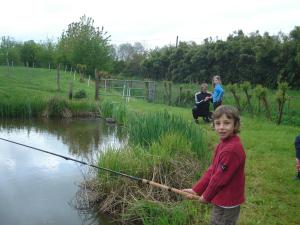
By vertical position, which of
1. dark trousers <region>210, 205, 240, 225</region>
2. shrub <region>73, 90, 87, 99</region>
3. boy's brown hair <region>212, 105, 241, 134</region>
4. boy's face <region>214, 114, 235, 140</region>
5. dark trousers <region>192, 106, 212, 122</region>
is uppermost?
boy's brown hair <region>212, 105, 241, 134</region>

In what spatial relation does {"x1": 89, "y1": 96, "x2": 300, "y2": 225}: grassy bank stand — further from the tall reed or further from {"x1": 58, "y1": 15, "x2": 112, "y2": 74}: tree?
{"x1": 58, "y1": 15, "x2": 112, "y2": 74}: tree

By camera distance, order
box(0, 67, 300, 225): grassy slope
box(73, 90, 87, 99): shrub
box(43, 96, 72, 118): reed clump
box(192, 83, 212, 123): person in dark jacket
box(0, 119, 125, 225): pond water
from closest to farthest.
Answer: box(0, 67, 300, 225): grassy slope
box(0, 119, 125, 225): pond water
box(192, 83, 212, 123): person in dark jacket
box(43, 96, 72, 118): reed clump
box(73, 90, 87, 99): shrub

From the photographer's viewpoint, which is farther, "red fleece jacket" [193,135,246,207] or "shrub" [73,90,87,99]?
"shrub" [73,90,87,99]

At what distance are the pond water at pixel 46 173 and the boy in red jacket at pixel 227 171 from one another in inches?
122

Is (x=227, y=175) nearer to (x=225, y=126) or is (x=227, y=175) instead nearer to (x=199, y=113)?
(x=225, y=126)

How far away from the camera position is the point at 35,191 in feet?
24.3

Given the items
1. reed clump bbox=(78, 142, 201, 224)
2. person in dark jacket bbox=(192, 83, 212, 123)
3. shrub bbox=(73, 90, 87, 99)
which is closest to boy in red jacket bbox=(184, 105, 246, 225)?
reed clump bbox=(78, 142, 201, 224)

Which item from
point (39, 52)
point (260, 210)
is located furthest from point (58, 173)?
point (39, 52)

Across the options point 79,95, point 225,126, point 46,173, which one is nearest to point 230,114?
point 225,126

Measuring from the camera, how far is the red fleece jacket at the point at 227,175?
319cm

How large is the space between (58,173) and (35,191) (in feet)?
3.69

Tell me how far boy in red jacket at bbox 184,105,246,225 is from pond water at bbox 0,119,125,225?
310cm

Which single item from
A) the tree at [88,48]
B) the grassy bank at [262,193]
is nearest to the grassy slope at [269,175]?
the grassy bank at [262,193]

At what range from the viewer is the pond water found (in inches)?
249
